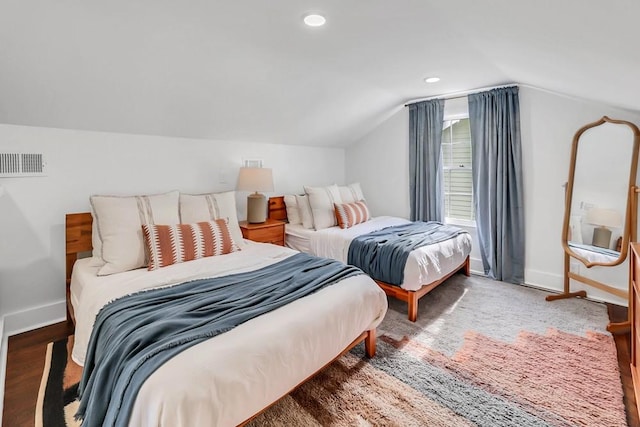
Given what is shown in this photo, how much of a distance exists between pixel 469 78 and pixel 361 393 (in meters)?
3.08

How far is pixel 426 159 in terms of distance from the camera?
415cm

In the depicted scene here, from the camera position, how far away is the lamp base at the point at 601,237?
2.84 metres

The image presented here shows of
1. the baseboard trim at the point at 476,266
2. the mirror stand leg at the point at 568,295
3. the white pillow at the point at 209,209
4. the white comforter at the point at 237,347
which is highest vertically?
the white pillow at the point at 209,209

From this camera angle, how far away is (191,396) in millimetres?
1078

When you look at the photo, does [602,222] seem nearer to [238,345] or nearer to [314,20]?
[314,20]

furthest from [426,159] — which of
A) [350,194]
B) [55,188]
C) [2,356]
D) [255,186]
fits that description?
[2,356]

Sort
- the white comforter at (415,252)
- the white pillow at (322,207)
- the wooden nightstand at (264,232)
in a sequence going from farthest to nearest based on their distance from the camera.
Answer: the white pillow at (322,207) → the wooden nightstand at (264,232) → the white comforter at (415,252)

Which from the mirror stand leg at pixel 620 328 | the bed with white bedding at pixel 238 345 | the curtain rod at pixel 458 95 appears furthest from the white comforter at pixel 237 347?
the curtain rod at pixel 458 95

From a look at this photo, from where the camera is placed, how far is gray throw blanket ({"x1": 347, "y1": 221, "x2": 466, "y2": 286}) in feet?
8.98

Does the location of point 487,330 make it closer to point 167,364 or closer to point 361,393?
point 361,393

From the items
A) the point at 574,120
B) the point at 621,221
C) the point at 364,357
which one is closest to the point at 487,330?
the point at 364,357

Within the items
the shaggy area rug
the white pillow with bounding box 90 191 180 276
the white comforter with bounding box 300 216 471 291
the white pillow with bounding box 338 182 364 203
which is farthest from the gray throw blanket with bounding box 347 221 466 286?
the white pillow with bounding box 90 191 180 276

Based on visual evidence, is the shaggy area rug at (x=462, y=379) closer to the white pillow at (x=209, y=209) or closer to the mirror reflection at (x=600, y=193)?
the mirror reflection at (x=600, y=193)

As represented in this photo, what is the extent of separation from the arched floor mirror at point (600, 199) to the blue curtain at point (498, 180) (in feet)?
1.56
